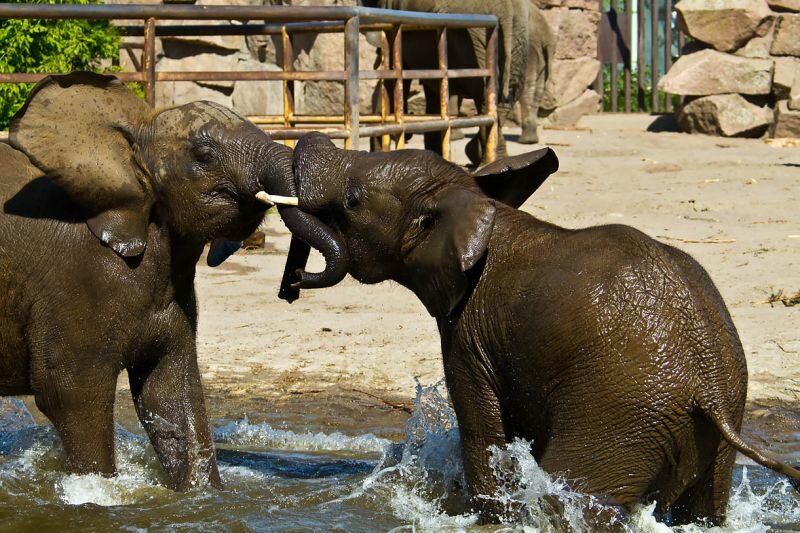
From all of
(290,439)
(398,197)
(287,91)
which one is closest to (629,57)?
(287,91)

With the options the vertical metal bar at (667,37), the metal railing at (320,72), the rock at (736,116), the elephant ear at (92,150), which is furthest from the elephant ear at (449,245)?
the vertical metal bar at (667,37)

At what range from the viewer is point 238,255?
34.6 feet

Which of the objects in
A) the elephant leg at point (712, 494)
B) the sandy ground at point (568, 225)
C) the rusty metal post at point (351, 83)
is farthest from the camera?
the rusty metal post at point (351, 83)

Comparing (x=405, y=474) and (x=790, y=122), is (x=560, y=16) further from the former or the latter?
(x=405, y=474)

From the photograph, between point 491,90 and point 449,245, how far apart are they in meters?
8.04

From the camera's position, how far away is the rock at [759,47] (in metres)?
16.7

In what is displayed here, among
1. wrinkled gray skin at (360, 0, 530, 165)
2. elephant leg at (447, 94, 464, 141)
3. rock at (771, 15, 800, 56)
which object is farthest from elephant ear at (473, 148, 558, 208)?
rock at (771, 15, 800, 56)

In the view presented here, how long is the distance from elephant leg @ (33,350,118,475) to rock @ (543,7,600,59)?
13871mm

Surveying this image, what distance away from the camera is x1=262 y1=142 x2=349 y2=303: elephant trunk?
5.39 m

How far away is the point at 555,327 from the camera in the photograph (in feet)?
15.9

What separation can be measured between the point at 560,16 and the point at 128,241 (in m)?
14.0

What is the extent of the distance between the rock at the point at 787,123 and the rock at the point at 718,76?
0.48m

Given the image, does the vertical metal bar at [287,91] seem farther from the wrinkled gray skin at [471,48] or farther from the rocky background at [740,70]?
the rocky background at [740,70]

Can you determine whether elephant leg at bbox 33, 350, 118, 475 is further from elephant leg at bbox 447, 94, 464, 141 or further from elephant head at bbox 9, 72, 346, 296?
elephant leg at bbox 447, 94, 464, 141
